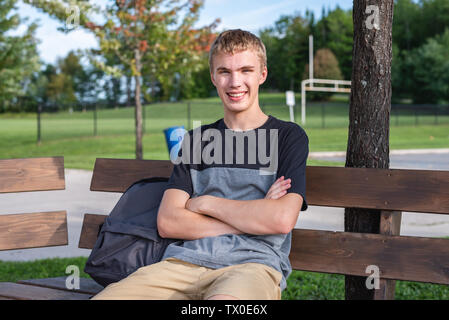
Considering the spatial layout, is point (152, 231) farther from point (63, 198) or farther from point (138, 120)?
point (138, 120)

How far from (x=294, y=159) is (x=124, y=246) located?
969mm

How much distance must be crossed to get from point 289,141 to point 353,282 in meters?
1.06

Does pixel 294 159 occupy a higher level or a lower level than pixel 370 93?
lower

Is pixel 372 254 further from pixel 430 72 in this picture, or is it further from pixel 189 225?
pixel 430 72

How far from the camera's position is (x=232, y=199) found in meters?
2.70

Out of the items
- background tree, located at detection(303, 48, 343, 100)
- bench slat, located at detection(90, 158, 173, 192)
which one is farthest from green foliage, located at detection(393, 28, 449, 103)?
bench slat, located at detection(90, 158, 173, 192)

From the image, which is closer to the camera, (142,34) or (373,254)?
(373,254)

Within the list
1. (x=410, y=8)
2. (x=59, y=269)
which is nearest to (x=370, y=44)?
(x=59, y=269)

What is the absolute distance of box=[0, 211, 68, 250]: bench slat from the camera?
3.36 meters

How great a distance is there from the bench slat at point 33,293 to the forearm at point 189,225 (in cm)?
57

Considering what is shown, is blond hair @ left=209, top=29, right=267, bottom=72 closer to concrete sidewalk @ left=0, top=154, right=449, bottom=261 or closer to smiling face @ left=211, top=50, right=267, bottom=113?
smiling face @ left=211, top=50, right=267, bottom=113

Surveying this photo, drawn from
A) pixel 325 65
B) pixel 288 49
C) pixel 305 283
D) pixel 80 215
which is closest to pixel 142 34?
pixel 80 215

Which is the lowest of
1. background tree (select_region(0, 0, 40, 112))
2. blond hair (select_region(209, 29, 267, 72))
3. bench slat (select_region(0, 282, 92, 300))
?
bench slat (select_region(0, 282, 92, 300))

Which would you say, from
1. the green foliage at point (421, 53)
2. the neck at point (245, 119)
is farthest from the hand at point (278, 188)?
the green foliage at point (421, 53)
